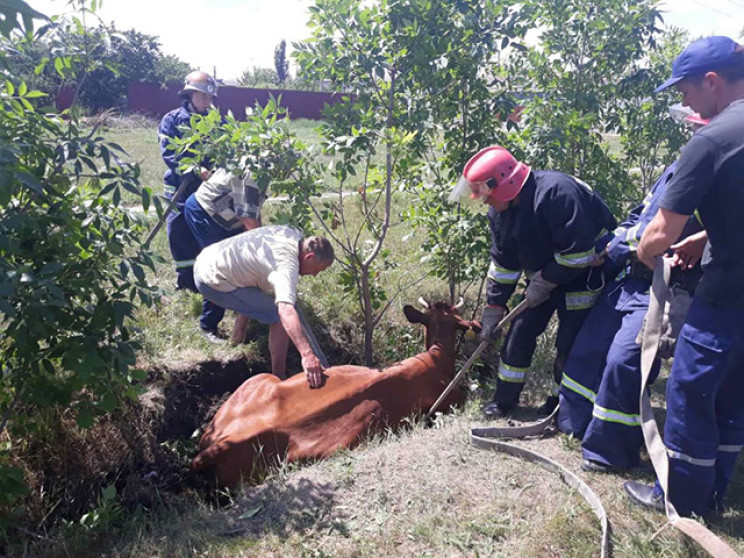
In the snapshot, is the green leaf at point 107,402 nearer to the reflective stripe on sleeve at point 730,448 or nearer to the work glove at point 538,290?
the work glove at point 538,290

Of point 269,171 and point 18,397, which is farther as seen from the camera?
point 269,171

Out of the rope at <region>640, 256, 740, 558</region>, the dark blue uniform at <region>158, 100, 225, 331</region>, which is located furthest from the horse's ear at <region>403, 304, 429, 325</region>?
the rope at <region>640, 256, 740, 558</region>

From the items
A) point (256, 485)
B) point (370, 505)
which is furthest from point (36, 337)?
point (370, 505)

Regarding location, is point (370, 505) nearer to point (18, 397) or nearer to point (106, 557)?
point (106, 557)

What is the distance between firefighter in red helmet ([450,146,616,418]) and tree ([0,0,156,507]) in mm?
2140

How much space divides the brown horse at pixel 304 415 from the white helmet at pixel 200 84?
284cm

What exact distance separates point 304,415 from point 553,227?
2.04 m

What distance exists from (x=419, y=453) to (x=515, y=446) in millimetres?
584

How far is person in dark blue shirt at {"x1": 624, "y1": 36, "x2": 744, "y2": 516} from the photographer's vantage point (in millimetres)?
2791

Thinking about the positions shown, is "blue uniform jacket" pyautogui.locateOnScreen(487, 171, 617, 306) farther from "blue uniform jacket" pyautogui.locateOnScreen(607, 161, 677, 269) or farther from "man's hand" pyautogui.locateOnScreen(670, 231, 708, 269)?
"man's hand" pyautogui.locateOnScreen(670, 231, 708, 269)

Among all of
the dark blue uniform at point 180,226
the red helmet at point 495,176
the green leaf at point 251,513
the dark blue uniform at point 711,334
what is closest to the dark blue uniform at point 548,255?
the red helmet at point 495,176

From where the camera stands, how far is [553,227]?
13.1 feet

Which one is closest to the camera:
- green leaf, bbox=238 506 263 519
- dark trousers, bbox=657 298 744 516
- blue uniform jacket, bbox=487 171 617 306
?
dark trousers, bbox=657 298 744 516

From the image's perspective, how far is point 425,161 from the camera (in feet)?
18.7
